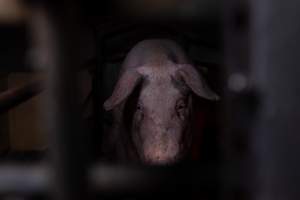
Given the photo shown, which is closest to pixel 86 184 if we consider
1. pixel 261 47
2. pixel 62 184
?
pixel 62 184

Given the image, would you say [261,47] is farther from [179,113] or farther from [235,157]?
[179,113]

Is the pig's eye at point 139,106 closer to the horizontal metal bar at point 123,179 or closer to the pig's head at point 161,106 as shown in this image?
the pig's head at point 161,106

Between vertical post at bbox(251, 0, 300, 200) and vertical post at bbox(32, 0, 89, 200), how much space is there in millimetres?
123

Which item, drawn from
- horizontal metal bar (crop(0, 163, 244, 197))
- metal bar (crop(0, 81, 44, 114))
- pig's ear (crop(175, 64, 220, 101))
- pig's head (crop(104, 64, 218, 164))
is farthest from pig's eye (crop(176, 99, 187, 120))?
horizontal metal bar (crop(0, 163, 244, 197))

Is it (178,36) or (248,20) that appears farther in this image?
(178,36)

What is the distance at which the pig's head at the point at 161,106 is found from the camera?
234 cm

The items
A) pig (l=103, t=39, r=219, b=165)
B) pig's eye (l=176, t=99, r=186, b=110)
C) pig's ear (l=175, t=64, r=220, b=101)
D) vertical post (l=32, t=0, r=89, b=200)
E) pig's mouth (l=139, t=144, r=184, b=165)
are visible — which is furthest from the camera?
pig's ear (l=175, t=64, r=220, b=101)

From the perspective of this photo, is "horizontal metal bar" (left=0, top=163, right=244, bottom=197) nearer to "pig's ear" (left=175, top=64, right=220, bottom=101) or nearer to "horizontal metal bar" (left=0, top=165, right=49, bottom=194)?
"horizontal metal bar" (left=0, top=165, right=49, bottom=194)

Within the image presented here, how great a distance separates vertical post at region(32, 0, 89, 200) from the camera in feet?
1.36

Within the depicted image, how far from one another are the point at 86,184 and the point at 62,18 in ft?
0.37

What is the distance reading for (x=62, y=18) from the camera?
0.41 m

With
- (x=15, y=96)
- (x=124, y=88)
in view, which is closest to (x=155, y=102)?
(x=124, y=88)

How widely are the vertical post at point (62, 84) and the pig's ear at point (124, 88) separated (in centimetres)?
205

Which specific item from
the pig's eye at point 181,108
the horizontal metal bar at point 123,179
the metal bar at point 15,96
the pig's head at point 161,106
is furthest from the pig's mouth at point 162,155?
the horizontal metal bar at point 123,179
